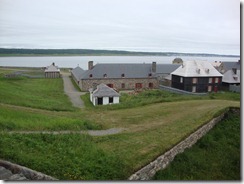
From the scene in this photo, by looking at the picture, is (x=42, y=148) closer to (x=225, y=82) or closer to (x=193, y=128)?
(x=193, y=128)

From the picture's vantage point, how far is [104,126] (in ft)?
34.8

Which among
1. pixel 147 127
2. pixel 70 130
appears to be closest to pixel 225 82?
pixel 147 127

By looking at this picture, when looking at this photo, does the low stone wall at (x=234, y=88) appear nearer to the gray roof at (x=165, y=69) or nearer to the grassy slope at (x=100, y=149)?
the gray roof at (x=165, y=69)

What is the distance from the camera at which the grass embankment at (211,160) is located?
823 centimetres

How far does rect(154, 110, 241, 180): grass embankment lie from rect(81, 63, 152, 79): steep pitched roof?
1534 centimetres

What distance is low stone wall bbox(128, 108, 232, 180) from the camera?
7.09m

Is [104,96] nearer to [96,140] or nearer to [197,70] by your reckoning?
[96,140]

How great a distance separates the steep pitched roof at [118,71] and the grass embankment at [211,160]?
1534 cm

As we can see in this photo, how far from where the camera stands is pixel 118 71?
26.1 m

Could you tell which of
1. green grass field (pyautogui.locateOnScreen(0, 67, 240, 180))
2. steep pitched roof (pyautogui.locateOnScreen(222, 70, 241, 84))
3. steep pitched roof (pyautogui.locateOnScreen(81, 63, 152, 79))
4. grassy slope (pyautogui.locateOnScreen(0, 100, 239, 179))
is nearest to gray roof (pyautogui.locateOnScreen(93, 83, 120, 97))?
green grass field (pyautogui.locateOnScreen(0, 67, 240, 180))

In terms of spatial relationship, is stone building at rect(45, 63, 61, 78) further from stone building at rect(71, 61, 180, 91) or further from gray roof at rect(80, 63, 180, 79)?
gray roof at rect(80, 63, 180, 79)

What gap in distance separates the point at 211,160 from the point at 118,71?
17.7m

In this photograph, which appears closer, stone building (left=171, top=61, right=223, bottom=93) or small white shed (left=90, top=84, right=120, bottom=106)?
small white shed (left=90, top=84, right=120, bottom=106)

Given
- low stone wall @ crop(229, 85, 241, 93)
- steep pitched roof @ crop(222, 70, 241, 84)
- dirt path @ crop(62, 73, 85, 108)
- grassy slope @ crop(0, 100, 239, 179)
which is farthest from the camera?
steep pitched roof @ crop(222, 70, 241, 84)
